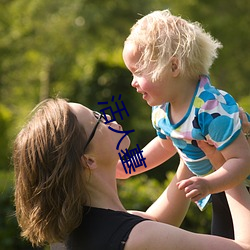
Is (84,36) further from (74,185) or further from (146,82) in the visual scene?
(74,185)

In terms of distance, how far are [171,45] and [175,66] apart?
0.29 ft

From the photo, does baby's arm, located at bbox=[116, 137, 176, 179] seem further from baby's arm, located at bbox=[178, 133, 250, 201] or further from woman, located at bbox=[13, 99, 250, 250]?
baby's arm, located at bbox=[178, 133, 250, 201]

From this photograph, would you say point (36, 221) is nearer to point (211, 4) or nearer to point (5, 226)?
point (5, 226)

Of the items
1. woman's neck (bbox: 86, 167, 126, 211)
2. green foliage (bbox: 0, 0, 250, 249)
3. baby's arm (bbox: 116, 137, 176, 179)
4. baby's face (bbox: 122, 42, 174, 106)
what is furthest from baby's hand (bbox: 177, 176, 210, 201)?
green foliage (bbox: 0, 0, 250, 249)

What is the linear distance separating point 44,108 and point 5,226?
4535 millimetres

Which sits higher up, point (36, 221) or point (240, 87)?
point (36, 221)

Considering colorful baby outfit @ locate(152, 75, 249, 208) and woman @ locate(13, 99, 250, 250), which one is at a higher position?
colorful baby outfit @ locate(152, 75, 249, 208)

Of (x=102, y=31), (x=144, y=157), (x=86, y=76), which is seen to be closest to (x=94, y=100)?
(x=86, y=76)

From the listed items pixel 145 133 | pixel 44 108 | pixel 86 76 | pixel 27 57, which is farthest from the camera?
pixel 27 57

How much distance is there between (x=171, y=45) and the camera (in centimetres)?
288

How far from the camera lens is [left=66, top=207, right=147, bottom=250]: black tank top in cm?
265

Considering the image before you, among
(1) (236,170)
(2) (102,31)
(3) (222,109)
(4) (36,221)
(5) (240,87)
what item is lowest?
(5) (240,87)

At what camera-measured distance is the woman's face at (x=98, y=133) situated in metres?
2.82

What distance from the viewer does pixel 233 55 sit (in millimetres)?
15555
